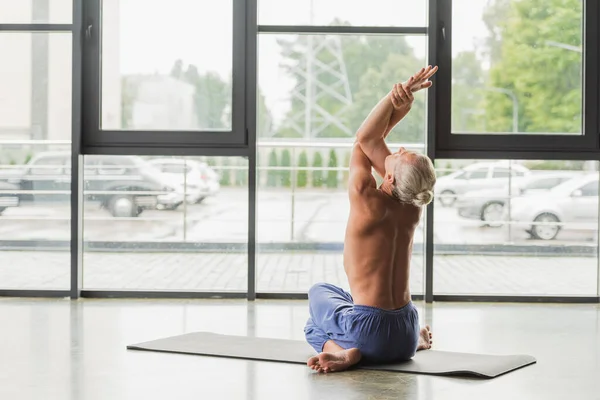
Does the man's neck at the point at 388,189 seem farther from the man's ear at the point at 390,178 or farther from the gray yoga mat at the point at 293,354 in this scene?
the gray yoga mat at the point at 293,354

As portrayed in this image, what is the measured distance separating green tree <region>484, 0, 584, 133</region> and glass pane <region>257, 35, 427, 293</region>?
1.52 feet

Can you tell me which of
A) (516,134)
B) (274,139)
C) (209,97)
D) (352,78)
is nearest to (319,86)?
(352,78)

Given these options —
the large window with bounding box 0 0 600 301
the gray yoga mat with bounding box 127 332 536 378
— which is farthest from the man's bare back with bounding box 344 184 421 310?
the large window with bounding box 0 0 600 301

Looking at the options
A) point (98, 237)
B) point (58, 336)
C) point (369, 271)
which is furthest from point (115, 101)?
point (369, 271)

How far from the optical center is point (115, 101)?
540cm

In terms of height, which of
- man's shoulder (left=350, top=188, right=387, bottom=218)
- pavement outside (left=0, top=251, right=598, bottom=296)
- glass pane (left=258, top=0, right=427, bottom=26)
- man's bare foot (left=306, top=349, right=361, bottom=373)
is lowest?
man's bare foot (left=306, top=349, right=361, bottom=373)

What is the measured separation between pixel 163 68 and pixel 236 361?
7.83ft

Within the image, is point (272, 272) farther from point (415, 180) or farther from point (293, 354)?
point (415, 180)

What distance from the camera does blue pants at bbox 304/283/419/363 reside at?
10.9ft

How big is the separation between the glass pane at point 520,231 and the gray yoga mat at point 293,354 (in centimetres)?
180

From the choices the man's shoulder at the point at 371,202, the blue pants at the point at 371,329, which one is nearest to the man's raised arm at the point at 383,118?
the man's shoulder at the point at 371,202

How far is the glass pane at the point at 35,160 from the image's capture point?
211 inches

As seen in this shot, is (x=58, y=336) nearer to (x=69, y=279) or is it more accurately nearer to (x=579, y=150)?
→ (x=69, y=279)

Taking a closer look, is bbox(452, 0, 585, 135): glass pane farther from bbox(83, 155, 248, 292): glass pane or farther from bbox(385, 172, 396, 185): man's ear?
bbox(385, 172, 396, 185): man's ear
